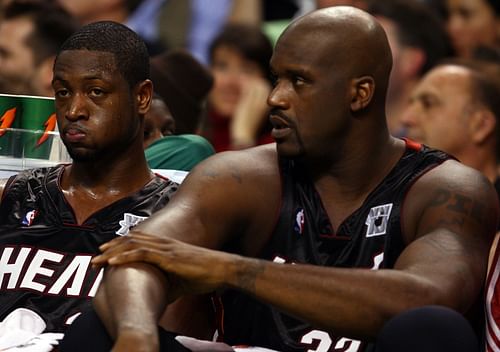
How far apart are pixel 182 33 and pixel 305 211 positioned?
4.31m

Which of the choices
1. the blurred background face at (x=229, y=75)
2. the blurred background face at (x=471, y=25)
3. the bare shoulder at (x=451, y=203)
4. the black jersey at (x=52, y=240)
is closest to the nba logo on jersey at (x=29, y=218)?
the black jersey at (x=52, y=240)

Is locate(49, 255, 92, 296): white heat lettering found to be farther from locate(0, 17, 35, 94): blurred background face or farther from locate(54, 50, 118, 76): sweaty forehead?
locate(0, 17, 35, 94): blurred background face

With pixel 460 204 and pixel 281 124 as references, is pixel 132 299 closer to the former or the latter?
pixel 281 124

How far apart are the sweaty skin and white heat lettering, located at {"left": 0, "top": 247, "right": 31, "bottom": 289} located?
1.75 ft

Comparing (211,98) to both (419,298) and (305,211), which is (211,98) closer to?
(305,211)

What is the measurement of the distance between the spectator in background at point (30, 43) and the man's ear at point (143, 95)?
2190 mm

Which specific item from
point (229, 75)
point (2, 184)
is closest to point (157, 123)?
point (2, 184)

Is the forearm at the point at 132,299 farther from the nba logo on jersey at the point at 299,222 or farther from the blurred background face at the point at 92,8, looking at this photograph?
the blurred background face at the point at 92,8

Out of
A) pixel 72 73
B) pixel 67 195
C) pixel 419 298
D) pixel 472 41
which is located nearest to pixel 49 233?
pixel 67 195

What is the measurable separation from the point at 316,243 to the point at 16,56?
333cm

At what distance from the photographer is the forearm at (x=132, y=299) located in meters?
3.21

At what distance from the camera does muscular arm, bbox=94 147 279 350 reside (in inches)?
129

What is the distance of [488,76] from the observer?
20.7ft

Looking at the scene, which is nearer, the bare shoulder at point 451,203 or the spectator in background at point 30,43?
the bare shoulder at point 451,203
